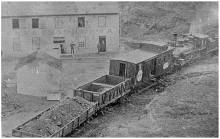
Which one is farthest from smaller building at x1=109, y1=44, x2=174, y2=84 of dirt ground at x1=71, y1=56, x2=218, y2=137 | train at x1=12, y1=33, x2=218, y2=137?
dirt ground at x1=71, y1=56, x2=218, y2=137

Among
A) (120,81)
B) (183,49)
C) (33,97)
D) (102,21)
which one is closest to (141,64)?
(120,81)

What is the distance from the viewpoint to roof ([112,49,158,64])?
2375cm

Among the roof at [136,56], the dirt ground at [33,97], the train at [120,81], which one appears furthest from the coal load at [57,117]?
the roof at [136,56]

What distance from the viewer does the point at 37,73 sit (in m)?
24.5

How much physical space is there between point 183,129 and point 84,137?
4727 millimetres

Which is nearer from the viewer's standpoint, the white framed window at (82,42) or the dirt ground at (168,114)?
the dirt ground at (168,114)

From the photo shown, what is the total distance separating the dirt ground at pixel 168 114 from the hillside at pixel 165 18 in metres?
20.5

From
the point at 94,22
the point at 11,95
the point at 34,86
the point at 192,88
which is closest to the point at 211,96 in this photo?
the point at 192,88

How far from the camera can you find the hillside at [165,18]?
46.2 metres

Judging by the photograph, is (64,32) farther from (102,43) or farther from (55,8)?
(102,43)

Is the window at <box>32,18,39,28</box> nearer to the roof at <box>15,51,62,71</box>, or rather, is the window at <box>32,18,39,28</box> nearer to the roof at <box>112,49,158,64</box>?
the roof at <box>15,51,62,71</box>

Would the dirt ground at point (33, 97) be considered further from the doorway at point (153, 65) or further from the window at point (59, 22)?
the doorway at point (153, 65)

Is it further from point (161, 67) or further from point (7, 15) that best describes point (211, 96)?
point (7, 15)

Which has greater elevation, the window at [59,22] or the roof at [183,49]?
the window at [59,22]
